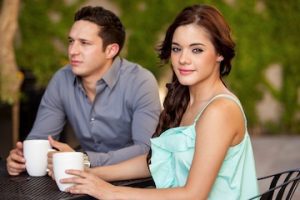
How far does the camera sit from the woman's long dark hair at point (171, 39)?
Result: 2062mm

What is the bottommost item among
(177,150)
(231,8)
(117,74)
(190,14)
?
(177,150)

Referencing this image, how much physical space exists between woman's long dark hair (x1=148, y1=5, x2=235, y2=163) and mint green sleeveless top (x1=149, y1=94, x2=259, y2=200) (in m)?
0.14

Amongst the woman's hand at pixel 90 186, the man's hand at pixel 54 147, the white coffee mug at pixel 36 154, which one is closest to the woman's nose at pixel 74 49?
the man's hand at pixel 54 147

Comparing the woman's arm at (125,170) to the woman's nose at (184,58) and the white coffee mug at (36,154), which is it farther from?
the woman's nose at (184,58)

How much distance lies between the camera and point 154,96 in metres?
2.87

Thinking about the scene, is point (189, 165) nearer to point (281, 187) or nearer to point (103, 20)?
point (281, 187)

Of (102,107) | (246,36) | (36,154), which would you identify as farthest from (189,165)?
(246,36)

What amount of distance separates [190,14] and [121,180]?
1.94 feet

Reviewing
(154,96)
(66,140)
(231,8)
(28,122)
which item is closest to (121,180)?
(154,96)

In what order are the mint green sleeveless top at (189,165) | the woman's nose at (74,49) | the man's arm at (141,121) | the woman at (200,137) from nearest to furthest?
the woman at (200,137), the mint green sleeveless top at (189,165), the man's arm at (141,121), the woman's nose at (74,49)

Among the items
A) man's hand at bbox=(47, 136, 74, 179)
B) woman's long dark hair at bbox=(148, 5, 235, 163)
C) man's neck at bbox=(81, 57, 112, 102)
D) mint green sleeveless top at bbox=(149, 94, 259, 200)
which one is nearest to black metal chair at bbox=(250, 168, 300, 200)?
mint green sleeveless top at bbox=(149, 94, 259, 200)

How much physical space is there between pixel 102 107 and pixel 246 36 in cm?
410

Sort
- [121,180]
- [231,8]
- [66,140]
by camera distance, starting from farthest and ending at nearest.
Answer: [231,8] → [66,140] → [121,180]

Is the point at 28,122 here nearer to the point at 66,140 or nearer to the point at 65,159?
the point at 66,140
